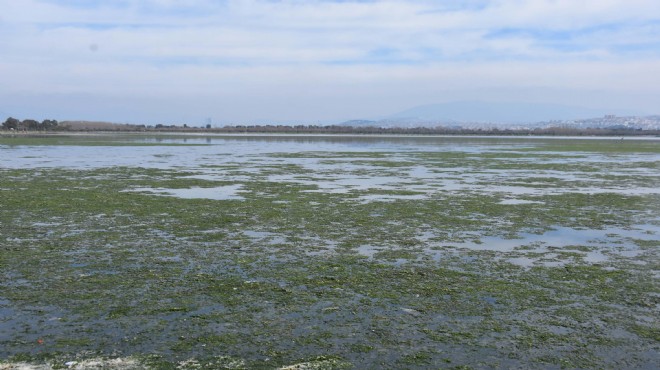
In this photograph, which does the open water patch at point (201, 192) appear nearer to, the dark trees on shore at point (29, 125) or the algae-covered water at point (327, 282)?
the algae-covered water at point (327, 282)

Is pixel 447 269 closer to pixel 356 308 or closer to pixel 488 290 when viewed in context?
pixel 488 290

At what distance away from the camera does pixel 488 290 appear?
8875 mm

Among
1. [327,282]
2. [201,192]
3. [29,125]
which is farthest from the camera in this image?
[29,125]

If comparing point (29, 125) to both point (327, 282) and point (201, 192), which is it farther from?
point (327, 282)

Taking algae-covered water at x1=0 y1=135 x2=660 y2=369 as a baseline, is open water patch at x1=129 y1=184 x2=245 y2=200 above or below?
above

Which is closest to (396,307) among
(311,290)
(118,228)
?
(311,290)

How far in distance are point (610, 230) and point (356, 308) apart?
8.60 m

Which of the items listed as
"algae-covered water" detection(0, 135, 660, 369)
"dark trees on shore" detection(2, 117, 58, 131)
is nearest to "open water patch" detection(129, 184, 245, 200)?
"algae-covered water" detection(0, 135, 660, 369)

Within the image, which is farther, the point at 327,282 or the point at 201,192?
the point at 201,192

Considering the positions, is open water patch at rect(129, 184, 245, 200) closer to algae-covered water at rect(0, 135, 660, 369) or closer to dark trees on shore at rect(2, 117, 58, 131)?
algae-covered water at rect(0, 135, 660, 369)

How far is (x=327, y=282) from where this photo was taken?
30.3ft

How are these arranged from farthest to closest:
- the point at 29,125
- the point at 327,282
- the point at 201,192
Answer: the point at 29,125, the point at 201,192, the point at 327,282

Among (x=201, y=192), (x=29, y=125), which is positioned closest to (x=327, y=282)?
(x=201, y=192)

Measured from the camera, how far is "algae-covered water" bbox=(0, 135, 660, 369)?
6.55 meters
